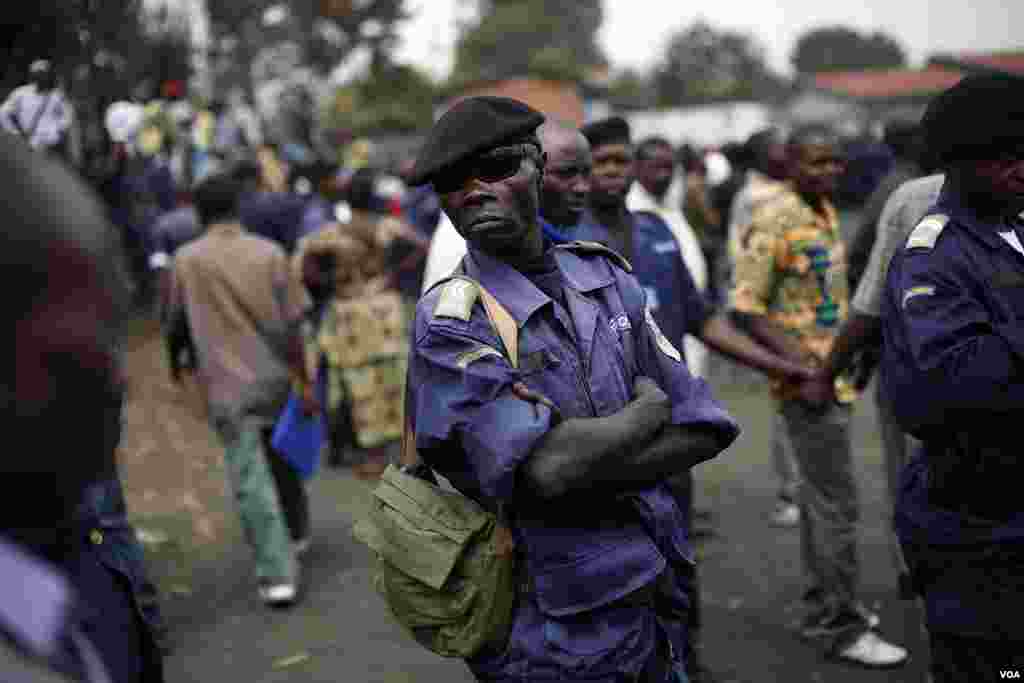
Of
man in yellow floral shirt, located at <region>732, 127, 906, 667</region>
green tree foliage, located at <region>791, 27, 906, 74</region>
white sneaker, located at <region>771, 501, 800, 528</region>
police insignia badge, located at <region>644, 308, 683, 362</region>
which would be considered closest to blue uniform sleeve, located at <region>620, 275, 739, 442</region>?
police insignia badge, located at <region>644, 308, 683, 362</region>

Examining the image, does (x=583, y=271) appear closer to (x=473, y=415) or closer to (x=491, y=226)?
(x=491, y=226)

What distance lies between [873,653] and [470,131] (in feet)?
10.9

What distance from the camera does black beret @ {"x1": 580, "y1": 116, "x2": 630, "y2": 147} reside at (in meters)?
4.87

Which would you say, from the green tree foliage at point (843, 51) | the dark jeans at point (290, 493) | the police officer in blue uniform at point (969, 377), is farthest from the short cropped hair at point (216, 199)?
the green tree foliage at point (843, 51)

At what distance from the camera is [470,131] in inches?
99.3

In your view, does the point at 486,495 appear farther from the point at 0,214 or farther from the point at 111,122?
the point at 111,122

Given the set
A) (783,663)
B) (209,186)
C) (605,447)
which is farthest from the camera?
(209,186)

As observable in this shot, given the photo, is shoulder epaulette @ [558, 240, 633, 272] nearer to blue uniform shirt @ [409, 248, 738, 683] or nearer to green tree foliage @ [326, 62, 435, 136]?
blue uniform shirt @ [409, 248, 738, 683]

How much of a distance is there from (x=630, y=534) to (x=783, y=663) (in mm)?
2702

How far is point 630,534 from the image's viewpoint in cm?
249

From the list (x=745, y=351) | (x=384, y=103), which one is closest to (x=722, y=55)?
(x=384, y=103)

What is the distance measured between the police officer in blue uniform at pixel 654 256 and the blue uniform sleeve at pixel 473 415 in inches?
86.4

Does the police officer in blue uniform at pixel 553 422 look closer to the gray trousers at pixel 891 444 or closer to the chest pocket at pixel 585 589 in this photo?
the chest pocket at pixel 585 589

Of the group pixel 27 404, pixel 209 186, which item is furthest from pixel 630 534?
pixel 209 186
